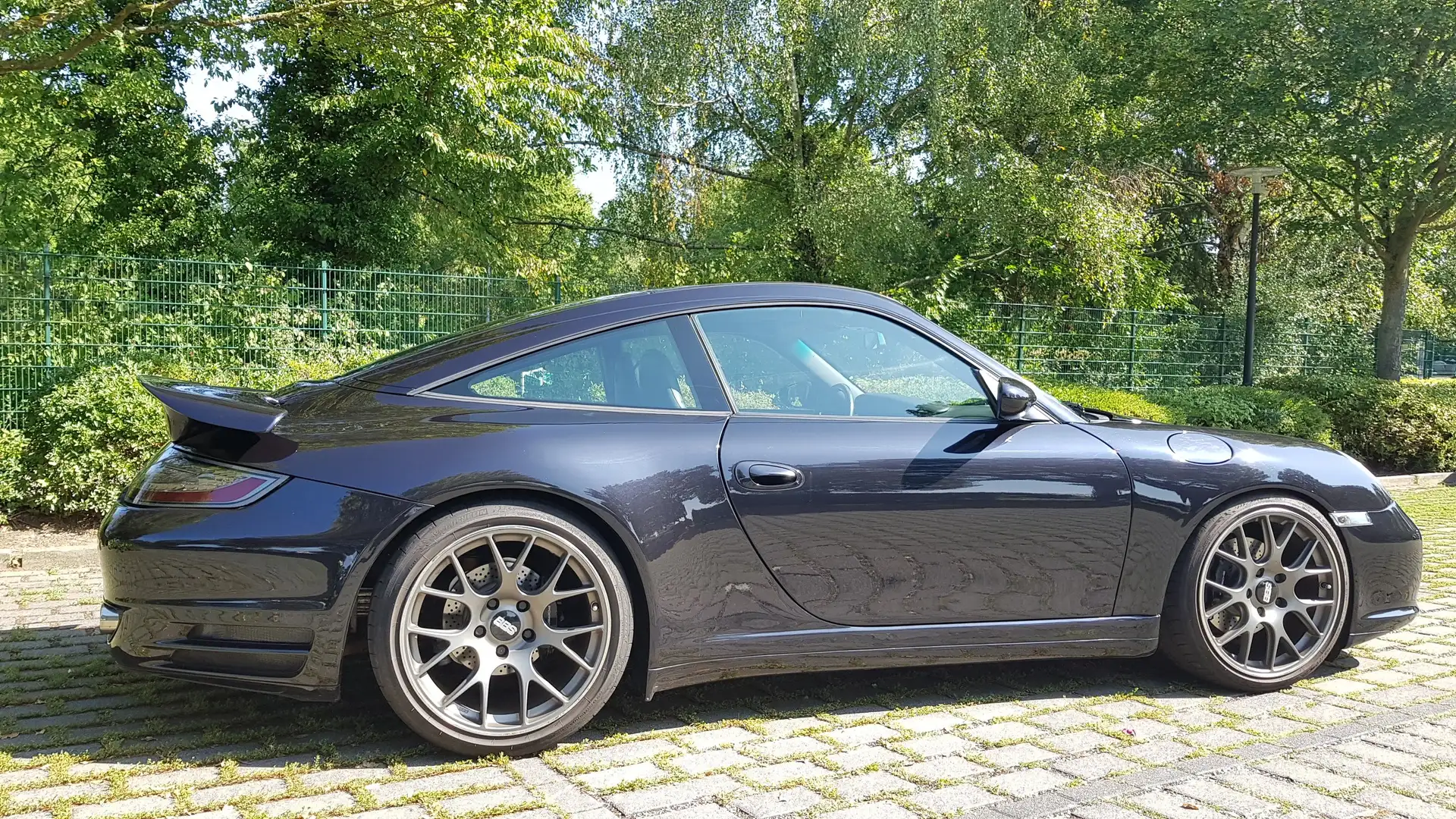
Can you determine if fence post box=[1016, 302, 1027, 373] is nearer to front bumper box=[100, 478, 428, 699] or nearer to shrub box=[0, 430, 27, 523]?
shrub box=[0, 430, 27, 523]

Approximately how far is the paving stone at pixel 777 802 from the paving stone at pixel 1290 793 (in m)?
1.17

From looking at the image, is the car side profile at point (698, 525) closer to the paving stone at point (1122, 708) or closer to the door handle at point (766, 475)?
the door handle at point (766, 475)

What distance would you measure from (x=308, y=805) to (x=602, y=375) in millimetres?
1479

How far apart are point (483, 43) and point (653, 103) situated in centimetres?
828

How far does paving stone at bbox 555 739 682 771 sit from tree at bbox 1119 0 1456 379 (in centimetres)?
1449

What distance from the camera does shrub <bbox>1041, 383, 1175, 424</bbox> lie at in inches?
489

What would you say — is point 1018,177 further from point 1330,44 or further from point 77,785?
point 77,785

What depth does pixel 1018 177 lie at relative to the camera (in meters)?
17.5

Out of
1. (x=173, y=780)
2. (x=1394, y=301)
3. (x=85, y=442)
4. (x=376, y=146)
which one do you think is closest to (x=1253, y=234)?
(x=1394, y=301)

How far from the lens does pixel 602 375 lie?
3473 millimetres

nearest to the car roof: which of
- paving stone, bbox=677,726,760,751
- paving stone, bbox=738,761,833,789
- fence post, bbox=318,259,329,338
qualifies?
paving stone, bbox=677,726,760,751

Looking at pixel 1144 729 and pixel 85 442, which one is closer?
pixel 1144 729

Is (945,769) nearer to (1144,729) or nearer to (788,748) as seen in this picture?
(788,748)

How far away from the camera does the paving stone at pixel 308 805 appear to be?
9.05 ft
